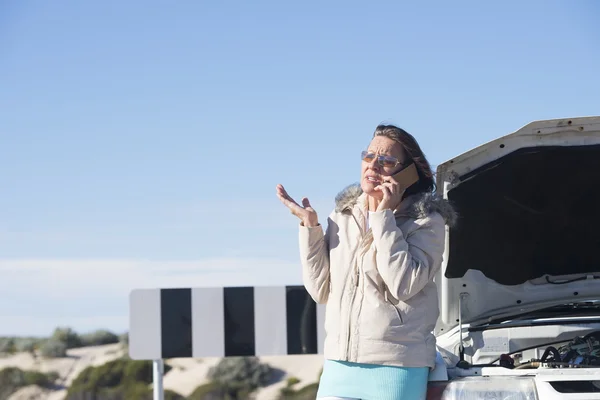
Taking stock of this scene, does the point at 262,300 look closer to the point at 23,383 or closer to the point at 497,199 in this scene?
the point at 497,199

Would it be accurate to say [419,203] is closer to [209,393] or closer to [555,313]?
[555,313]

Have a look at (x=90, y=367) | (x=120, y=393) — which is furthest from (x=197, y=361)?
(x=120, y=393)

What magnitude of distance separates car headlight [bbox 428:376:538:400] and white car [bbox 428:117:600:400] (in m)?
0.79

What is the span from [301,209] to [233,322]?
2.37 m

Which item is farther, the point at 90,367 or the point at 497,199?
the point at 90,367

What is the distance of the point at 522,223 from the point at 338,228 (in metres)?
1.84

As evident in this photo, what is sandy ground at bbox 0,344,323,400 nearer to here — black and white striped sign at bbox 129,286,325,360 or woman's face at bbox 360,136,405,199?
black and white striped sign at bbox 129,286,325,360

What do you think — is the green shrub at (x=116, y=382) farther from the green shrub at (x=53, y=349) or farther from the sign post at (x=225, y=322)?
the sign post at (x=225, y=322)

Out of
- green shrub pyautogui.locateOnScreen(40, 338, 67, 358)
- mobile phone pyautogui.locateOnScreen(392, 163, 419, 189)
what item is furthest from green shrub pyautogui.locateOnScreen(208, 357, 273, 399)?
mobile phone pyautogui.locateOnScreen(392, 163, 419, 189)

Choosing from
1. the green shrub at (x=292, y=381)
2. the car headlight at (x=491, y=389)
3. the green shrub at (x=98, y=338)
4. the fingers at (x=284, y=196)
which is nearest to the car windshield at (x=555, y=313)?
the car headlight at (x=491, y=389)

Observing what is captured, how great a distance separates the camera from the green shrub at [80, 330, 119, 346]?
2648 cm

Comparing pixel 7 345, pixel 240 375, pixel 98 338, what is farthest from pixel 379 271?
pixel 7 345

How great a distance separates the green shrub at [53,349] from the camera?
24.6 meters

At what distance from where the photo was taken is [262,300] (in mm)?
7012
